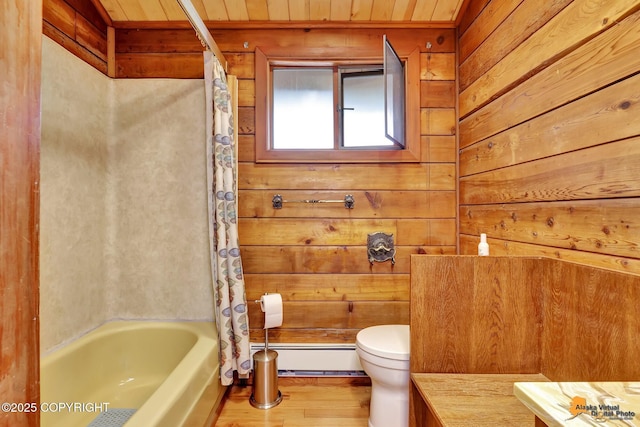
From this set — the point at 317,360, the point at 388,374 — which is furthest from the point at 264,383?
the point at 388,374

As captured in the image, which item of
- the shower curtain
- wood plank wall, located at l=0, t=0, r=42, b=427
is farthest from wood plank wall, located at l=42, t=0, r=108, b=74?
wood plank wall, located at l=0, t=0, r=42, b=427

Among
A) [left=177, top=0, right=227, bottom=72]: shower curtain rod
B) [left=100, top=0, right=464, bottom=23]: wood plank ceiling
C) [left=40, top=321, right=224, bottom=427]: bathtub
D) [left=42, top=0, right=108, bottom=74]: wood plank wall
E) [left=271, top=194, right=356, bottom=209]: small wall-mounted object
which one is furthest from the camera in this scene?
[left=271, top=194, right=356, bottom=209]: small wall-mounted object

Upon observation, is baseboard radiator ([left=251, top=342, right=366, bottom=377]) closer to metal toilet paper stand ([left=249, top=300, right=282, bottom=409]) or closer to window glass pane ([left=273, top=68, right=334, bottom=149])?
metal toilet paper stand ([left=249, top=300, right=282, bottom=409])

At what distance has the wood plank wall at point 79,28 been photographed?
150 cm

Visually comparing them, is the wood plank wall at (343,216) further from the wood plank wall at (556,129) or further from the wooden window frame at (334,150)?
the wood plank wall at (556,129)

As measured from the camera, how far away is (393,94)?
68.1 inches

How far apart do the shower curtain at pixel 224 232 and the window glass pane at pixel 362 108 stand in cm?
80

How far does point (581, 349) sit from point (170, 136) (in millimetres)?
2273

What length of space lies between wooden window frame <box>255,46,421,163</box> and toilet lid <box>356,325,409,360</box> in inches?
41.1

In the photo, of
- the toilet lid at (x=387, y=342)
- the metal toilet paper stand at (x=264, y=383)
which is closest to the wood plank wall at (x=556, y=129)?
the toilet lid at (x=387, y=342)

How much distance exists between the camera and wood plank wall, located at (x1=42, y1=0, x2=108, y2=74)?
1.50m

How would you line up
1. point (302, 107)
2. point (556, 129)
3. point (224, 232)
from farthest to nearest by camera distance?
point (302, 107) < point (224, 232) < point (556, 129)

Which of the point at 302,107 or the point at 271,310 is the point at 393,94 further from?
the point at 271,310

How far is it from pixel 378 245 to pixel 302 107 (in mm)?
1093
